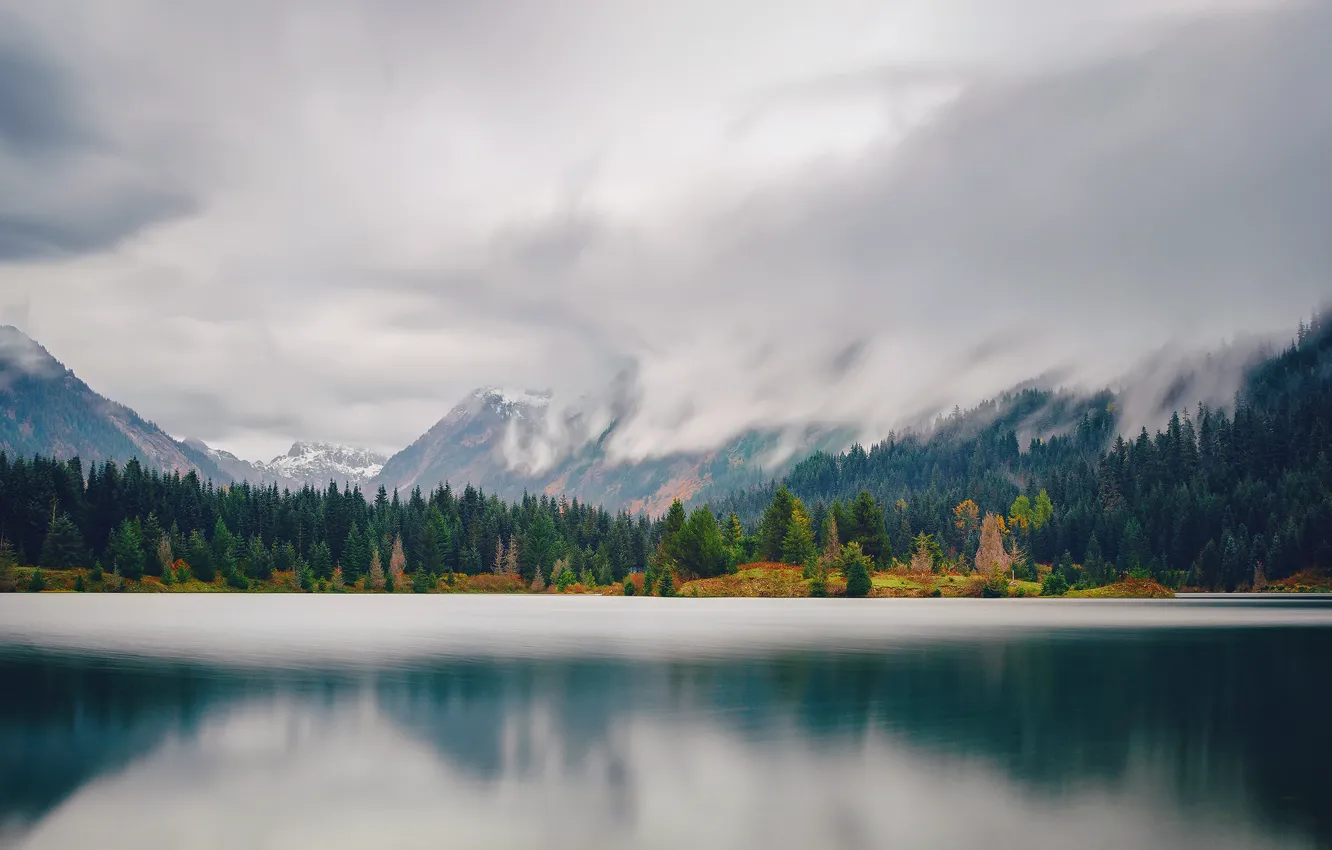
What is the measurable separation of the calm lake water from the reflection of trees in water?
182mm

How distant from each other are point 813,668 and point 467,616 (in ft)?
249

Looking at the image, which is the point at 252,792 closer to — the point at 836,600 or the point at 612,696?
the point at 612,696

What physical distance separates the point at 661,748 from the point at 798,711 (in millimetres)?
9605

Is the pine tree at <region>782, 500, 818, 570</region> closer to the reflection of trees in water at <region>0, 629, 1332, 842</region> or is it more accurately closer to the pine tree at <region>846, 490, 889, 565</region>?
the pine tree at <region>846, 490, 889, 565</region>

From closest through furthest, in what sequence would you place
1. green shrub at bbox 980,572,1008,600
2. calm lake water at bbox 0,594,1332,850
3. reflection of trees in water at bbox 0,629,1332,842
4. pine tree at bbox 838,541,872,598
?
1. calm lake water at bbox 0,594,1332,850
2. reflection of trees in water at bbox 0,629,1332,842
3. pine tree at bbox 838,541,872,598
4. green shrub at bbox 980,572,1008,600

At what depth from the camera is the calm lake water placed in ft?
70.4

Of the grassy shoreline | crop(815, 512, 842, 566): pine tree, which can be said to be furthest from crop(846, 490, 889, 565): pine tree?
the grassy shoreline

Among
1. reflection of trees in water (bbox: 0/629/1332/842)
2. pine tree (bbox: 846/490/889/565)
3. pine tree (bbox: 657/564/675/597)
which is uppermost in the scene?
pine tree (bbox: 846/490/889/565)

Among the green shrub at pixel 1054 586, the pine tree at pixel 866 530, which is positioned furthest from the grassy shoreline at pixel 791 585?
the pine tree at pixel 866 530

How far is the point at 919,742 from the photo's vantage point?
31.9 m

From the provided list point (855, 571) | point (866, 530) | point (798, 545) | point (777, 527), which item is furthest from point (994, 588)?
point (777, 527)

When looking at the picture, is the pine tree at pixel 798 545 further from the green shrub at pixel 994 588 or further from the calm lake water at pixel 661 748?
the calm lake water at pixel 661 748

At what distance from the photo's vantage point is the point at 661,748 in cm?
3091

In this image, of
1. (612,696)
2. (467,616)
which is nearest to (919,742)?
(612,696)
